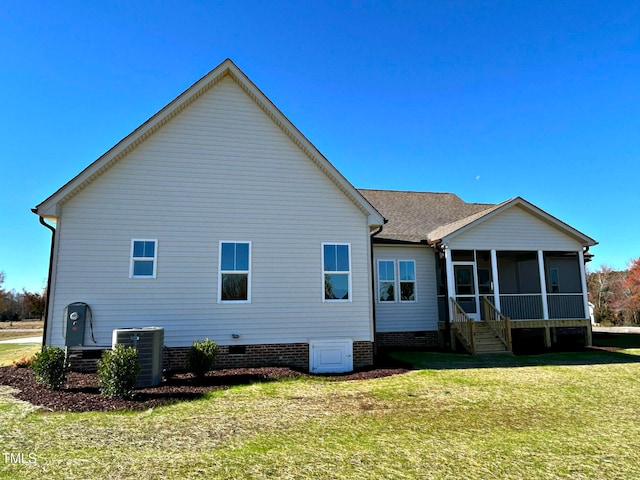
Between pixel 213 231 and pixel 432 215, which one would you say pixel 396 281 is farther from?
pixel 213 231

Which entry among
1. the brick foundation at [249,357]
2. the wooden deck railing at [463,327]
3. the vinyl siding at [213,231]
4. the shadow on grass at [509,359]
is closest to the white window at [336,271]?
the vinyl siding at [213,231]

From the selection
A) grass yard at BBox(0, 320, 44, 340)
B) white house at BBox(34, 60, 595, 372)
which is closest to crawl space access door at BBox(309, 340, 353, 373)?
white house at BBox(34, 60, 595, 372)

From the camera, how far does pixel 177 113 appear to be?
10883 mm

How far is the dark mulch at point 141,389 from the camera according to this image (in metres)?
6.94

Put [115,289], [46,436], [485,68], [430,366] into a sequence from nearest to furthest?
[46,436] < [115,289] < [430,366] < [485,68]

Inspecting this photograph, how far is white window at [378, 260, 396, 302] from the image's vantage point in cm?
1508

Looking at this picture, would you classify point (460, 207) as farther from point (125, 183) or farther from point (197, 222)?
point (125, 183)

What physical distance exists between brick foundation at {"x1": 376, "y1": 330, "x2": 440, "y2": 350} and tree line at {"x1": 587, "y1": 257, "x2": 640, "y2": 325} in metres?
25.0

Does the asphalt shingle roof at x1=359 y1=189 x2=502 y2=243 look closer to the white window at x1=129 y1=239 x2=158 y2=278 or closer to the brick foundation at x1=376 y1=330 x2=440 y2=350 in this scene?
the brick foundation at x1=376 y1=330 x2=440 y2=350

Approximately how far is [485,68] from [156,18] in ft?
34.8

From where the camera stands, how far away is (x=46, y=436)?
525 centimetres

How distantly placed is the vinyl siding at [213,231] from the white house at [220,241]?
28mm

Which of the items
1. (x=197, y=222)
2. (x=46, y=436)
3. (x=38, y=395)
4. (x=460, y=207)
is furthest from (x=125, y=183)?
(x=460, y=207)

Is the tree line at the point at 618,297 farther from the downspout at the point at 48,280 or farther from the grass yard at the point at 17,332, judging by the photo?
the grass yard at the point at 17,332
